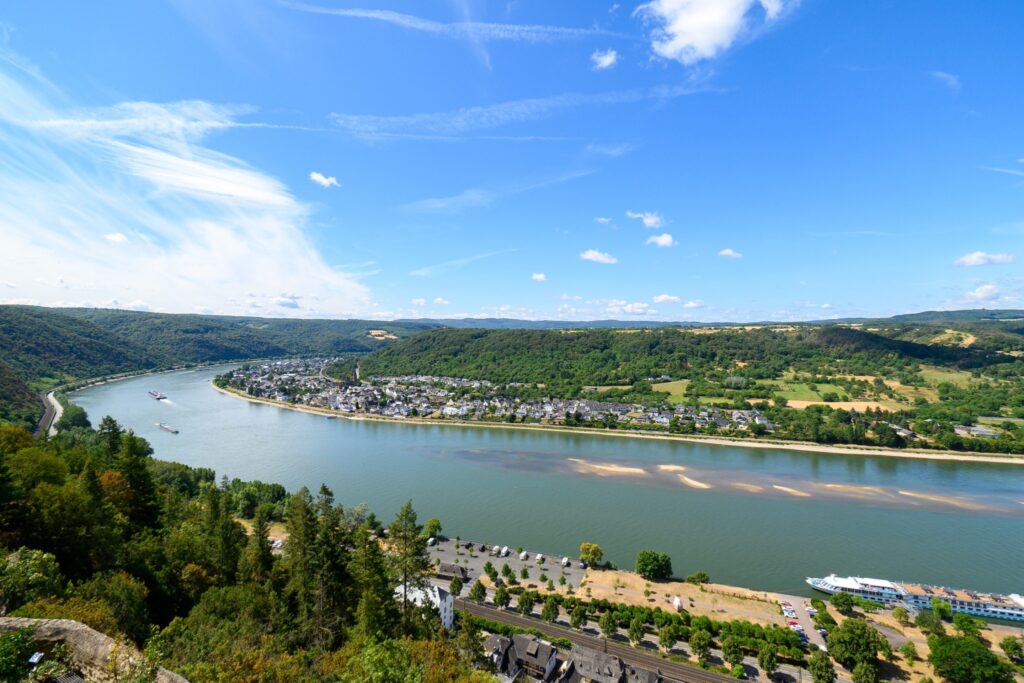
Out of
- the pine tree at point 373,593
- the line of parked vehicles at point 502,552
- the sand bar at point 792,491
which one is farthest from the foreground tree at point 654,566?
the sand bar at point 792,491

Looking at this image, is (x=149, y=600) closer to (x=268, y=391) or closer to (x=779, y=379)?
(x=268, y=391)

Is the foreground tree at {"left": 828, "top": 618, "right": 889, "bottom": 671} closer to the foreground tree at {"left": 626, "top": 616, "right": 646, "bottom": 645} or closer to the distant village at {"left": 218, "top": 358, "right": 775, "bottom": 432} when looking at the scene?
the foreground tree at {"left": 626, "top": 616, "right": 646, "bottom": 645}

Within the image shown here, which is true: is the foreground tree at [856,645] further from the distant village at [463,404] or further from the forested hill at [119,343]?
the forested hill at [119,343]

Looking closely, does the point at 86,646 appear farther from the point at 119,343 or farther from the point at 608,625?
the point at 119,343

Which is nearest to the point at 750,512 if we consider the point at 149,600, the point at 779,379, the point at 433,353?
the point at 149,600

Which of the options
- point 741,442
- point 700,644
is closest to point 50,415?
point 700,644

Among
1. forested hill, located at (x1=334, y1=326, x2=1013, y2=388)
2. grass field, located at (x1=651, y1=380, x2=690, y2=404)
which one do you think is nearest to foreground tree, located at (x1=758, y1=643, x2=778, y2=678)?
grass field, located at (x1=651, y1=380, x2=690, y2=404)
